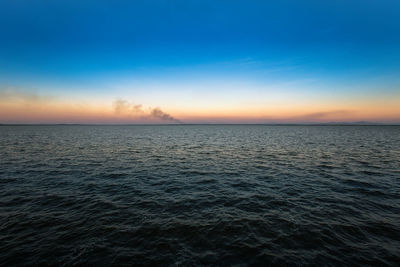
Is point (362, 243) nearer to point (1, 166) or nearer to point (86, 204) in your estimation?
point (86, 204)

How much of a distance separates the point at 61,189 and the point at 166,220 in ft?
35.9

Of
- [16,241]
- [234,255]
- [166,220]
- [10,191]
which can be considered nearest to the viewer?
[234,255]

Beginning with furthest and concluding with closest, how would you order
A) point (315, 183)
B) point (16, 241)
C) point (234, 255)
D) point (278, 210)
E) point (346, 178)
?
point (346, 178) → point (315, 183) → point (278, 210) → point (16, 241) → point (234, 255)

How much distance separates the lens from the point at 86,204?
12.7m

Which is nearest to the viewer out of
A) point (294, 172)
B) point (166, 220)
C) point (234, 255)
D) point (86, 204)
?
point (234, 255)

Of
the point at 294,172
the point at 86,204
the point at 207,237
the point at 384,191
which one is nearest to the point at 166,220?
the point at 207,237

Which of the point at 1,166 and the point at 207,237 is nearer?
the point at 207,237

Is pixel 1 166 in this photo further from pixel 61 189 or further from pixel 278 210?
pixel 278 210

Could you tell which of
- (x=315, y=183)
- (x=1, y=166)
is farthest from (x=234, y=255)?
(x=1, y=166)

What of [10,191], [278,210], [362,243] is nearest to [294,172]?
[278,210]

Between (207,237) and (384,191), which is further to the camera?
(384,191)

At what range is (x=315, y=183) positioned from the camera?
667 inches

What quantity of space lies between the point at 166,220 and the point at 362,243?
33.5ft

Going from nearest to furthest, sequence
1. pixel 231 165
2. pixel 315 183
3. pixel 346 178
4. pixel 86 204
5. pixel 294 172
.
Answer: pixel 86 204 → pixel 315 183 → pixel 346 178 → pixel 294 172 → pixel 231 165
